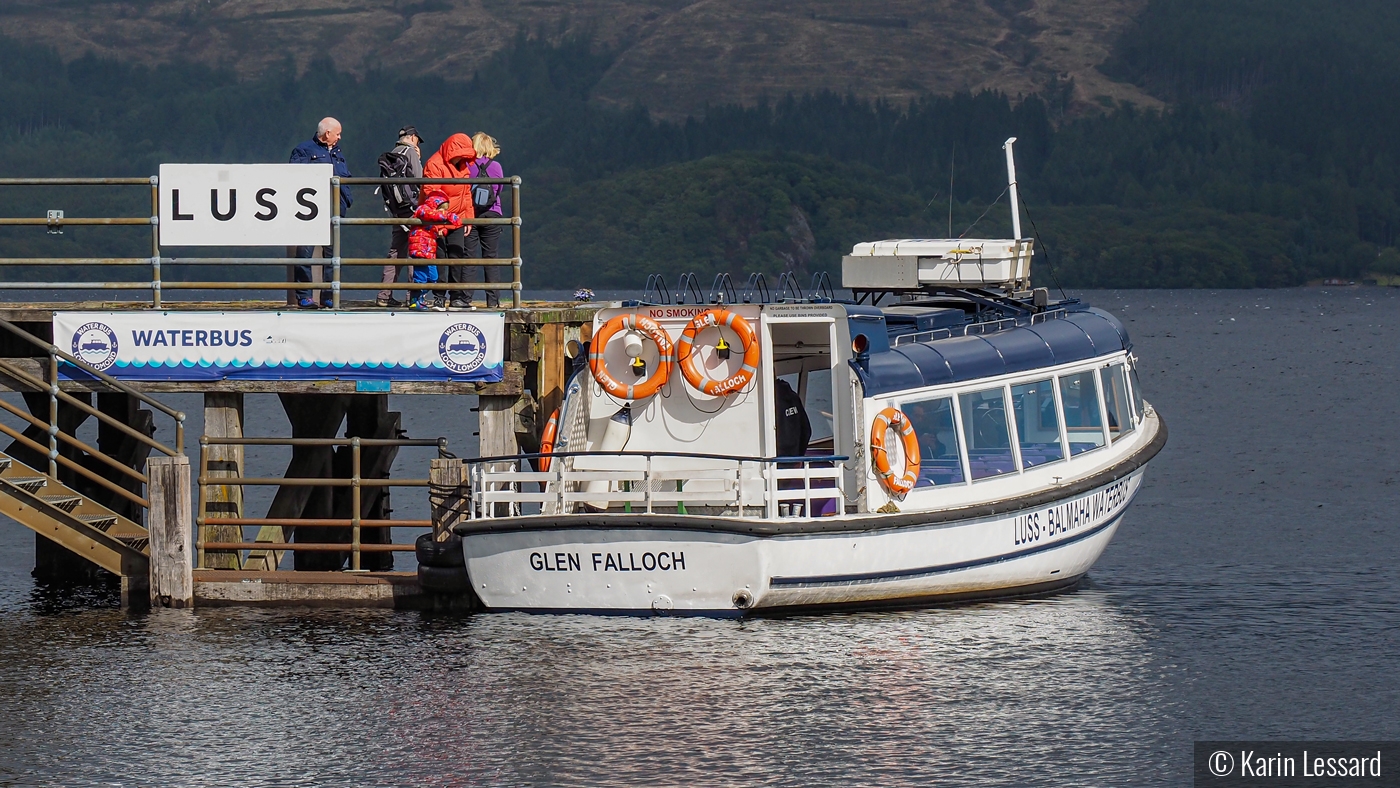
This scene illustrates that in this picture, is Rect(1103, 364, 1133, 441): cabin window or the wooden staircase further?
Rect(1103, 364, 1133, 441): cabin window

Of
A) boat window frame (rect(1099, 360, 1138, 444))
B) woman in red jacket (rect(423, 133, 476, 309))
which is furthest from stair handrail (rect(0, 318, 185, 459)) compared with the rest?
boat window frame (rect(1099, 360, 1138, 444))

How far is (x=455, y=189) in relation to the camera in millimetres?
20547

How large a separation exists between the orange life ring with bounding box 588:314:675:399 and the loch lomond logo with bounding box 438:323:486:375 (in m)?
1.09

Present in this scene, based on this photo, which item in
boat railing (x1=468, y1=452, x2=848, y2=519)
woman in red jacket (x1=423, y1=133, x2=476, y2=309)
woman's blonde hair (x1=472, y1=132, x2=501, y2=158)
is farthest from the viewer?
woman's blonde hair (x1=472, y1=132, x2=501, y2=158)

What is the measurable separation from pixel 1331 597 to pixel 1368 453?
72.8 ft

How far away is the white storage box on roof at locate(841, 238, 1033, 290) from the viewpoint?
21.2 m

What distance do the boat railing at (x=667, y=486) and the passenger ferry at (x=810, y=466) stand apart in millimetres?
33

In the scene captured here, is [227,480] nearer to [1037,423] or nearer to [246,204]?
[246,204]

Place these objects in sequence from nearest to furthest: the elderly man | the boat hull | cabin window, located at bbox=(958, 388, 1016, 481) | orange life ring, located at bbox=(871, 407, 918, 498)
Result: the boat hull → orange life ring, located at bbox=(871, 407, 918, 498) → cabin window, located at bbox=(958, 388, 1016, 481) → the elderly man

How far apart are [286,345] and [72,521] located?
2.67 metres

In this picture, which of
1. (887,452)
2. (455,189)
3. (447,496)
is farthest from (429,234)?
(887,452)

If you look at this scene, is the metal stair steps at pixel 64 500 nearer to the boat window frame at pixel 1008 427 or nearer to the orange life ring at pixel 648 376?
the orange life ring at pixel 648 376

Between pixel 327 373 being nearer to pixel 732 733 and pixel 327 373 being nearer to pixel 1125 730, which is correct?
pixel 732 733

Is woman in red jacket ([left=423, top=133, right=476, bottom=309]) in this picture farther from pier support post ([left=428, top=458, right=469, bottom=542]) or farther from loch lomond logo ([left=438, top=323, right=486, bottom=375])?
pier support post ([left=428, top=458, right=469, bottom=542])
